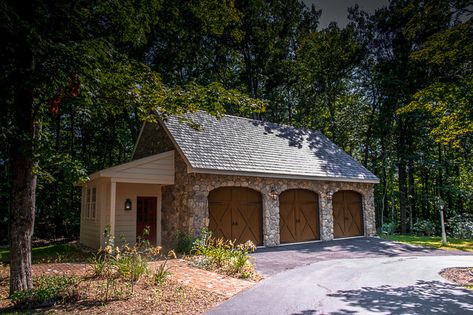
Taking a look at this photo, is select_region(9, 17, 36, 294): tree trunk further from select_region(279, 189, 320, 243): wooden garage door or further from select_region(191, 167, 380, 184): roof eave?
select_region(279, 189, 320, 243): wooden garage door

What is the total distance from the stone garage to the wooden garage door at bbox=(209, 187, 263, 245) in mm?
37

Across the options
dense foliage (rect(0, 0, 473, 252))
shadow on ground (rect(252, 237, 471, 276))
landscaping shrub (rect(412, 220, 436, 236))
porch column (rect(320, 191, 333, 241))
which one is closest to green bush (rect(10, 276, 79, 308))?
shadow on ground (rect(252, 237, 471, 276))

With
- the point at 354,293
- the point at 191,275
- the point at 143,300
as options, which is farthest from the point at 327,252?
the point at 143,300

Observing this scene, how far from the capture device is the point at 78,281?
6465 mm

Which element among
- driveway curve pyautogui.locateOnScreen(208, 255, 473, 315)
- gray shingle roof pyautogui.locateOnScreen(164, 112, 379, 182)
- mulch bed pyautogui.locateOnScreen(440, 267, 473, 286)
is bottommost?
mulch bed pyautogui.locateOnScreen(440, 267, 473, 286)

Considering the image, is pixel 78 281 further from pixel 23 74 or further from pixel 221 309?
pixel 23 74

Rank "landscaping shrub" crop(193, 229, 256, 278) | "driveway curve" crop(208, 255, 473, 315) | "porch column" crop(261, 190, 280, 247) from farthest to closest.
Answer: "porch column" crop(261, 190, 280, 247) < "landscaping shrub" crop(193, 229, 256, 278) < "driveway curve" crop(208, 255, 473, 315)

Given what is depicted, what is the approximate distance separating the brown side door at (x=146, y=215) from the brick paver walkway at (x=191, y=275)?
14.9 ft

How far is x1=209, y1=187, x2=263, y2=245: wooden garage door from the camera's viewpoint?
12.0m

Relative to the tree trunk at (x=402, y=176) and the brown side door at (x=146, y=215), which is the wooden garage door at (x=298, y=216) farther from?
the tree trunk at (x=402, y=176)

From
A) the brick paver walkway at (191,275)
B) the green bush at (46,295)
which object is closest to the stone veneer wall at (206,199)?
the brick paver walkway at (191,275)

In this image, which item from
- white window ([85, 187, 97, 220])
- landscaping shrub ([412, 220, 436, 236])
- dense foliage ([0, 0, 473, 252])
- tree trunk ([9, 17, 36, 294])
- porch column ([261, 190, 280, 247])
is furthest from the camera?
landscaping shrub ([412, 220, 436, 236])

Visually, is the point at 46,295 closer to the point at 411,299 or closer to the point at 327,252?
the point at 411,299

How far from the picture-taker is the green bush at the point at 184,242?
10336 millimetres
